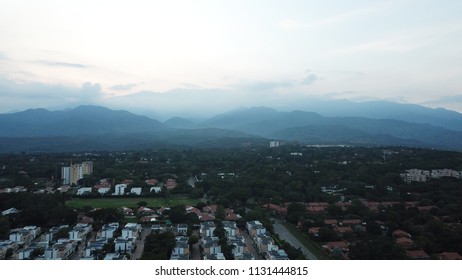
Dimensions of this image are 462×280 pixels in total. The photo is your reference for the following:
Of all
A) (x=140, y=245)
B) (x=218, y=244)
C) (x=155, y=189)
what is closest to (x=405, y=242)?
(x=218, y=244)

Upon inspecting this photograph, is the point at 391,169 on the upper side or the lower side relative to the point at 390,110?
lower

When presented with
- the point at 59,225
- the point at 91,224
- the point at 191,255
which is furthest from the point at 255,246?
the point at 59,225

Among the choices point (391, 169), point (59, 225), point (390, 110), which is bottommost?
point (59, 225)

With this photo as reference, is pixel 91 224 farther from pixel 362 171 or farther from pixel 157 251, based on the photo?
pixel 362 171

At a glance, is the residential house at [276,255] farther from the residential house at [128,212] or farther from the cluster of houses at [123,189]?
the cluster of houses at [123,189]

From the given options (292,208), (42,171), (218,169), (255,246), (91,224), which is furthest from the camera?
(218,169)

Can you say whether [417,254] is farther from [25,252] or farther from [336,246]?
[25,252]
